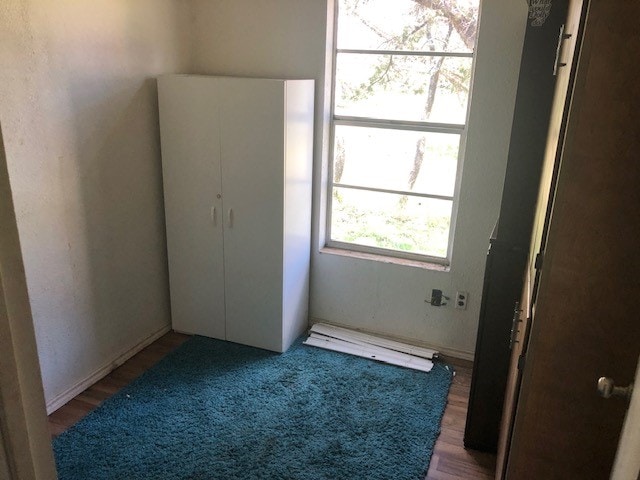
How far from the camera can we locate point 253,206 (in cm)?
290

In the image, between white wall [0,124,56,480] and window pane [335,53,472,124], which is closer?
white wall [0,124,56,480]

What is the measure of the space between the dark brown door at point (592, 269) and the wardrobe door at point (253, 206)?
1871mm

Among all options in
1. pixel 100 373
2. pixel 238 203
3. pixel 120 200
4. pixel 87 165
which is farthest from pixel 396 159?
pixel 100 373

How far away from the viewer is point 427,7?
2.80m

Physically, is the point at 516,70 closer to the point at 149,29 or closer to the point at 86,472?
the point at 149,29

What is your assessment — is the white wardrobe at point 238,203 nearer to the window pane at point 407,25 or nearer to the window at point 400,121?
the window at point 400,121

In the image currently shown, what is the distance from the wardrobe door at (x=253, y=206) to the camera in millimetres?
2727

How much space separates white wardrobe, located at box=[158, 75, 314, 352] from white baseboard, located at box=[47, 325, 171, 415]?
0.19 m

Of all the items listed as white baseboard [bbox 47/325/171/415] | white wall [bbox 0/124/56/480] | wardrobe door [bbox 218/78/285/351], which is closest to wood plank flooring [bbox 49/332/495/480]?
white baseboard [bbox 47/325/171/415]

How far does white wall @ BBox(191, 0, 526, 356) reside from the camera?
8.73 feet

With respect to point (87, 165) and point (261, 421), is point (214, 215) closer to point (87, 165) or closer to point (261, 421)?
point (87, 165)

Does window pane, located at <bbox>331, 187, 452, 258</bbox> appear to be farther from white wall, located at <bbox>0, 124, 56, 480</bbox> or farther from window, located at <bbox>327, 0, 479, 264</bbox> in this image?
white wall, located at <bbox>0, 124, 56, 480</bbox>

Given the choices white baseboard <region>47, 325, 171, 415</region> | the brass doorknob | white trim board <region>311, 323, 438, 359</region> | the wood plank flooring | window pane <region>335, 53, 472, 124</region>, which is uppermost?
window pane <region>335, 53, 472, 124</region>

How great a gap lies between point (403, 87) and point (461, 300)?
1311mm
